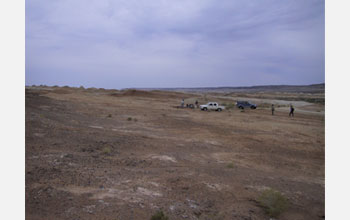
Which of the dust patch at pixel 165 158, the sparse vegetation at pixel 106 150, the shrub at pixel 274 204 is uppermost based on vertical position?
the sparse vegetation at pixel 106 150

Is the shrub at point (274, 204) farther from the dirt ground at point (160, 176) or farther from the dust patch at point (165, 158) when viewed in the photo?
the dust patch at point (165, 158)

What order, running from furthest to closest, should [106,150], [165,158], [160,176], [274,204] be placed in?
[106,150]
[165,158]
[160,176]
[274,204]

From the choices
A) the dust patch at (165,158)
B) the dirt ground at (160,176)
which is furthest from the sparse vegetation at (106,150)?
the dust patch at (165,158)

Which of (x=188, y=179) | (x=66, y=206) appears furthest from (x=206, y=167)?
(x=66, y=206)

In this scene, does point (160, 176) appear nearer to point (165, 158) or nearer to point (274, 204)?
point (165, 158)

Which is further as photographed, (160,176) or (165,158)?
(165,158)

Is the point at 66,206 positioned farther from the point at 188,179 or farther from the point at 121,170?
the point at 188,179

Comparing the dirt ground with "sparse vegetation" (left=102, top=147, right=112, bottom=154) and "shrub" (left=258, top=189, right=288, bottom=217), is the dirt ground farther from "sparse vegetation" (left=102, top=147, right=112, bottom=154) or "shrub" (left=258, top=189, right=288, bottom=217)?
"shrub" (left=258, top=189, right=288, bottom=217)

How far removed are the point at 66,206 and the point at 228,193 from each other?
4.68 metres

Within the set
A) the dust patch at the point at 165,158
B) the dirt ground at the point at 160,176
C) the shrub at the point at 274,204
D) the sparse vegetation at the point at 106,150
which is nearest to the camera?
the dirt ground at the point at 160,176

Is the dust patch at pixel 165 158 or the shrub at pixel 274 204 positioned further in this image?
the dust patch at pixel 165 158

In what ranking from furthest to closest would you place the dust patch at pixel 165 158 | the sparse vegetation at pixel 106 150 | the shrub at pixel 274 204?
the sparse vegetation at pixel 106 150 → the dust patch at pixel 165 158 → the shrub at pixel 274 204

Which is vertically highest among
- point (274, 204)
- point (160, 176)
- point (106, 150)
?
point (106, 150)

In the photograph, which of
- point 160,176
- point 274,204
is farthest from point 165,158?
point 274,204
